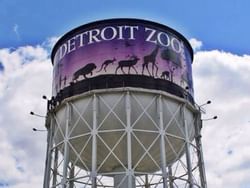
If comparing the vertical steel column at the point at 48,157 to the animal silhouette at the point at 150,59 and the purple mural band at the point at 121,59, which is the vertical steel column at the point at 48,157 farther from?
the animal silhouette at the point at 150,59

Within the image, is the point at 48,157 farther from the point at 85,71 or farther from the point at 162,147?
the point at 162,147

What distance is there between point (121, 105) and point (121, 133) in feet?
3.99

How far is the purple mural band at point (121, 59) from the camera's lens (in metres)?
19.8

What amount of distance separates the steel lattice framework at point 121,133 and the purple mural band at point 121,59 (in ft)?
2.05

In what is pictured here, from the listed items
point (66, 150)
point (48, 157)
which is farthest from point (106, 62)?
point (48, 157)

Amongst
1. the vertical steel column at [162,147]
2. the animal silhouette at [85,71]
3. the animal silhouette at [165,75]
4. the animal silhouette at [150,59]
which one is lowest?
the vertical steel column at [162,147]

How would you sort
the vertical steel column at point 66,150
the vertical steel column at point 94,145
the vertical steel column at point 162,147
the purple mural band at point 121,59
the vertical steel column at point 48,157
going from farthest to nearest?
the vertical steel column at point 48,157
the purple mural band at point 121,59
the vertical steel column at point 66,150
the vertical steel column at point 162,147
the vertical steel column at point 94,145

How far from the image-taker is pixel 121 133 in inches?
747

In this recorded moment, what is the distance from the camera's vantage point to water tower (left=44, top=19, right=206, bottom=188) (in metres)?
19.0

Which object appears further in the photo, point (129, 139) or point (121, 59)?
point (121, 59)

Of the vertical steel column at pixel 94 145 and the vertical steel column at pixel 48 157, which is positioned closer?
the vertical steel column at pixel 94 145

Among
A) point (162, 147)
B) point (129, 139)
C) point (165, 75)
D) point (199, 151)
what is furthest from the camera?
point (199, 151)

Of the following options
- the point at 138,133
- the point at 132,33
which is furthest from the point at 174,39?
the point at 138,133

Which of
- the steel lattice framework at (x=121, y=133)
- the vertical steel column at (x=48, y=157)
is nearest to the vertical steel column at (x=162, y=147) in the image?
the steel lattice framework at (x=121, y=133)
